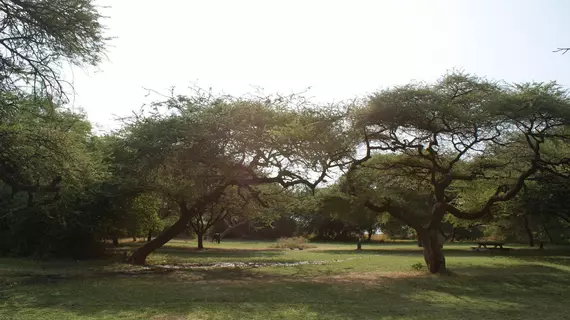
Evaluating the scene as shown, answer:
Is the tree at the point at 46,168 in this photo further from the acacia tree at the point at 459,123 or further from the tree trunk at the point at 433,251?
the tree trunk at the point at 433,251

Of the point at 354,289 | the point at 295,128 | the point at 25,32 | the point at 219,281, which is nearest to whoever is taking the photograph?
the point at 25,32

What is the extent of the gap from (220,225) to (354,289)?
52957 millimetres

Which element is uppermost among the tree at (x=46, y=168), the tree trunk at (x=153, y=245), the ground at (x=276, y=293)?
the tree at (x=46, y=168)

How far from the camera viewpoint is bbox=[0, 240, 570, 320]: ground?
9969mm

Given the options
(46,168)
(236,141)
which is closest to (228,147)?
(236,141)

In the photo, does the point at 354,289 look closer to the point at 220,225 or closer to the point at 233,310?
the point at 233,310

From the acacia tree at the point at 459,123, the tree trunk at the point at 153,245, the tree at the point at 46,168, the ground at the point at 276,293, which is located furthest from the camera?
the tree trunk at the point at 153,245

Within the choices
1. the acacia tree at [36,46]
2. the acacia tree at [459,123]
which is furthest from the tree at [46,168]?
the acacia tree at [459,123]

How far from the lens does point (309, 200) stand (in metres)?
28.3

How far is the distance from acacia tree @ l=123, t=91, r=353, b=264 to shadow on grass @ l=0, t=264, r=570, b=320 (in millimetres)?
4425

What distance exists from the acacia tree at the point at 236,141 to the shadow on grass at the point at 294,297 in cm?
442

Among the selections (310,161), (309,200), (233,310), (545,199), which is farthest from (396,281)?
(545,199)

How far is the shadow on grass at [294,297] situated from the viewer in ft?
32.8

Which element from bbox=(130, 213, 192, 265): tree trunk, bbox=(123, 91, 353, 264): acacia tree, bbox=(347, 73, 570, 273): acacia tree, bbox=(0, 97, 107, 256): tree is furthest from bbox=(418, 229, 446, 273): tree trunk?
bbox=(0, 97, 107, 256): tree
